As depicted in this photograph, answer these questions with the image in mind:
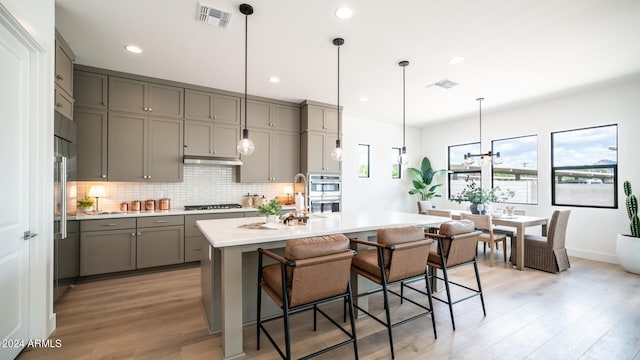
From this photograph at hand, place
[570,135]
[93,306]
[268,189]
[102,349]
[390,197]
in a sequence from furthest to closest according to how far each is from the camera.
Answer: [390,197], [268,189], [570,135], [93,306], [102,349]

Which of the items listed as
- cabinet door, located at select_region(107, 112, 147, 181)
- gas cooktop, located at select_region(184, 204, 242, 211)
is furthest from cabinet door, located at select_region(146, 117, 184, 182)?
gas cooktop, located at select_region(184, 204, 242, 211)

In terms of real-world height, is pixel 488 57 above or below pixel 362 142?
above

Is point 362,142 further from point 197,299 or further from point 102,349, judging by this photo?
point 102,349

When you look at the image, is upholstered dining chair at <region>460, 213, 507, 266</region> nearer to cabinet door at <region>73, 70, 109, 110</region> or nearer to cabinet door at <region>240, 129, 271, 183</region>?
cabinet door at <region>240, 129, 271, 183</region>

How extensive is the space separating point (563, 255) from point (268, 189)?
495 centimetres

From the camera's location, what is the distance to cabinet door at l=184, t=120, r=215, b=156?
14.5 feet

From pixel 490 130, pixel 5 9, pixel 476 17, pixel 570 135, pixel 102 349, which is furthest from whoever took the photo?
pixel 490 130

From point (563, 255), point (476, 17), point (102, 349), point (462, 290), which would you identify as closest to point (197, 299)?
point (102, 349)

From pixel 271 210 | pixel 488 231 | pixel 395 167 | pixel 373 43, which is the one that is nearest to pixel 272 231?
pixel 271 210

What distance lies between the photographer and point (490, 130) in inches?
240

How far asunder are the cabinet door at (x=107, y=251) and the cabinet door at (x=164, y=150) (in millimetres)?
929

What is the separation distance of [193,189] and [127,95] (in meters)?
1.70

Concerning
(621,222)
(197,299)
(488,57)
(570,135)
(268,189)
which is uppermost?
(488,57)

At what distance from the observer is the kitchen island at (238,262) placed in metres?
2.01
